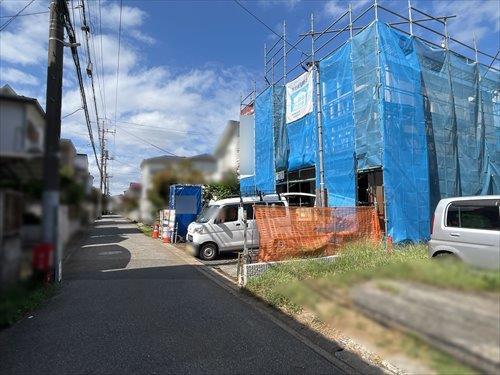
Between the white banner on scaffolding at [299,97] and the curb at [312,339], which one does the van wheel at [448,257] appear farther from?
the white banner on scaffolding at [299,97]

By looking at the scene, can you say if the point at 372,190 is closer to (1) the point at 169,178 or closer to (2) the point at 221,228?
(2) the point at 221,228

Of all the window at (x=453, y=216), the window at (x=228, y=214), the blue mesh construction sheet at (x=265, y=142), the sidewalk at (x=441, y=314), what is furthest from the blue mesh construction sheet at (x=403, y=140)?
the sidewalk at (x=441, y=314)

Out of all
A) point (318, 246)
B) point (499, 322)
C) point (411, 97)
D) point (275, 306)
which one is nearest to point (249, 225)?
point (318, 246)

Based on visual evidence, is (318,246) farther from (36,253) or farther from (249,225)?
(36,253)

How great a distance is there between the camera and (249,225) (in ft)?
36.0

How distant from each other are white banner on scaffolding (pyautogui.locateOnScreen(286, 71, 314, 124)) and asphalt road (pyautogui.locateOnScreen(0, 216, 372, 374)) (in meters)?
8.25

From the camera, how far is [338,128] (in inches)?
482

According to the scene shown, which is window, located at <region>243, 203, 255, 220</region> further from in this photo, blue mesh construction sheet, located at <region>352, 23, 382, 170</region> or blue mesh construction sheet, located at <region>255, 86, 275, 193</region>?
blue mesh construction sheet, located at <region>255, 86, 275, 193</region>

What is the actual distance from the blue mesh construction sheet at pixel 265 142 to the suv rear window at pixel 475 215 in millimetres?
14034

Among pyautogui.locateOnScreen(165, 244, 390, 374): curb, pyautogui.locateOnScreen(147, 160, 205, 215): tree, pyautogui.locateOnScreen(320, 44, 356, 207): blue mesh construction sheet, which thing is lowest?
pyautogui.locateOnScreen(165, 244, 390, 374): curb

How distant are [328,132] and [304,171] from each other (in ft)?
11.1

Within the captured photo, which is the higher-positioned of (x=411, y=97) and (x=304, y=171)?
(x=411, y=97)

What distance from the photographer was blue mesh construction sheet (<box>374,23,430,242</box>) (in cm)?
1002

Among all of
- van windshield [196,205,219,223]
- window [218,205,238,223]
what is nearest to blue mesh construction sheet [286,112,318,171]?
window [218,205,238,223]
